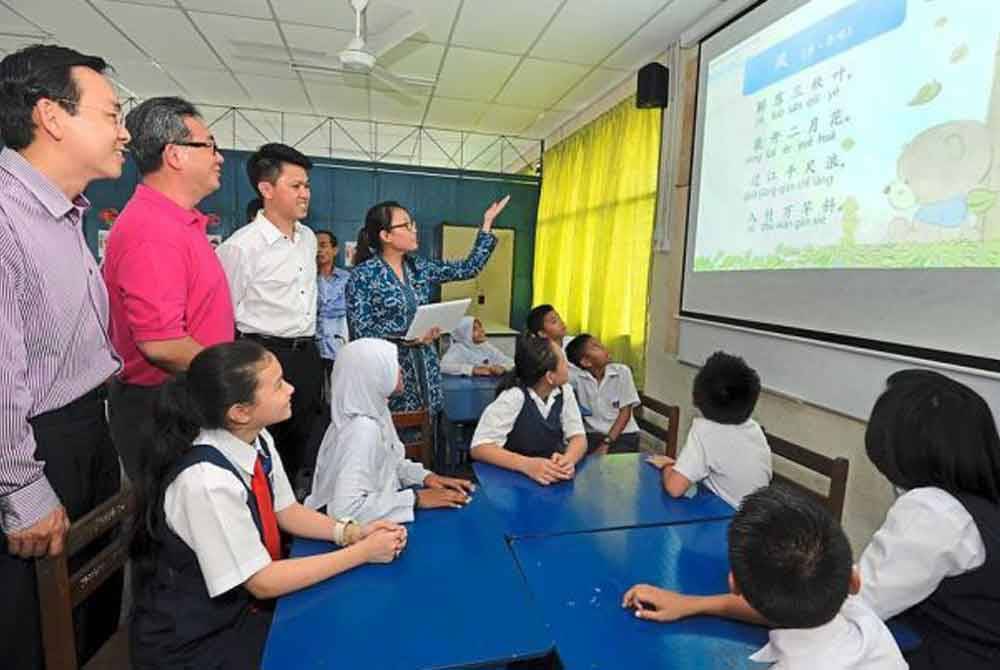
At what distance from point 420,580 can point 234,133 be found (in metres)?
6.53

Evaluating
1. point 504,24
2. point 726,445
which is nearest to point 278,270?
point 726,445

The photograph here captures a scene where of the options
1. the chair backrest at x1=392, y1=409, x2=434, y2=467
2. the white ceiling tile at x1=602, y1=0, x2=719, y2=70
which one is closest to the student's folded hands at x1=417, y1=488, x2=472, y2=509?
the chair backrest at x1=392, y1=409, x2=434, y2=467

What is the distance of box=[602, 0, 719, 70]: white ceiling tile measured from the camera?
297 centimetres

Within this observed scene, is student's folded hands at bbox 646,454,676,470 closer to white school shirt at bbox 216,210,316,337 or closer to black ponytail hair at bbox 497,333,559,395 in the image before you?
black ponytail hair at bbox 497,333,559,395

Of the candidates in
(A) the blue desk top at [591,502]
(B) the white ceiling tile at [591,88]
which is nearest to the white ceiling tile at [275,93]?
(B) the white ceiling tile at [591,88]

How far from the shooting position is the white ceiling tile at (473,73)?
3805 millimetres

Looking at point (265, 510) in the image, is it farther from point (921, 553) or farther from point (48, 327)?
point (921, 553)

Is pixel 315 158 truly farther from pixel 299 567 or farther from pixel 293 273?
pixel 299 567

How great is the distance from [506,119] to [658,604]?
17.0 feet

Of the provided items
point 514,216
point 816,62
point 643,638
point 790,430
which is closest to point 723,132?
point 816,62

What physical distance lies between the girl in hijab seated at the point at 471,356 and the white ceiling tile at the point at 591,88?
6.84 ft

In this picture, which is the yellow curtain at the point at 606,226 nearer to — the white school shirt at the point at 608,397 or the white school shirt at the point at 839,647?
the white school shirt at the point at 608,397

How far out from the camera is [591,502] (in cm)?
158

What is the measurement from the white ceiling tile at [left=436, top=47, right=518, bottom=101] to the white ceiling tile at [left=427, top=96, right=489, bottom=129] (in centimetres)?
19
